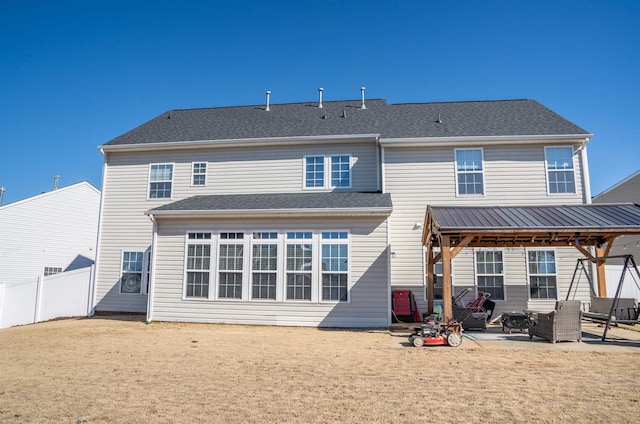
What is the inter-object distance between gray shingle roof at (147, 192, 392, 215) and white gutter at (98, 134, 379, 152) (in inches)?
79.8

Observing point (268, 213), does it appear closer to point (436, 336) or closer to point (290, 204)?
point (290, 204)

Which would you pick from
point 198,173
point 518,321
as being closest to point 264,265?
point 198,173

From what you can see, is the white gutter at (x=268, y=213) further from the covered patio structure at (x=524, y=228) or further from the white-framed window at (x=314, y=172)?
the white-framed window at (x=314, y=172)

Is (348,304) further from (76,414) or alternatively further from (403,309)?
(76,414)

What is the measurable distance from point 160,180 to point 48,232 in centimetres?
929

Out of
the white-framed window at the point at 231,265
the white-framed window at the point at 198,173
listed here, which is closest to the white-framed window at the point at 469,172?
the white-framed window at the point at 231,265

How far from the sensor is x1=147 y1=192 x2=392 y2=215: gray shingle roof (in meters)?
12.4

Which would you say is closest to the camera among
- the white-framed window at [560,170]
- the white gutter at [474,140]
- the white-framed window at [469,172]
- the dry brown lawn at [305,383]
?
the dry brown lawn at [305,383]

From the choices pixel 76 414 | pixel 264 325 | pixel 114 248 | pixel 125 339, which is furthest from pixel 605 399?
pixel 114 248

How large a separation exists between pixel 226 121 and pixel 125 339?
1037 centimetres

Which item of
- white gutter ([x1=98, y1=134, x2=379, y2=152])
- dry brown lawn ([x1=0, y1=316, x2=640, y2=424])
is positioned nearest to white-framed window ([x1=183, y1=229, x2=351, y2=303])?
dry brown lawn ([x1=0, y1=316, x2=640, y2=424])

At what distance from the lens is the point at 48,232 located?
21.1 m

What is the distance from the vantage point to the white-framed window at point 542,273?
13.5 metres

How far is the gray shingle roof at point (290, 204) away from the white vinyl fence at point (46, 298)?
5.47 meters
